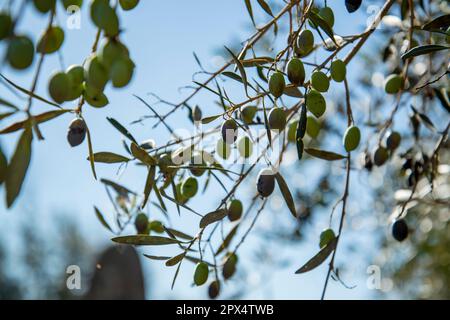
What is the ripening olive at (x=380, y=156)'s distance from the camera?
1.59 metres

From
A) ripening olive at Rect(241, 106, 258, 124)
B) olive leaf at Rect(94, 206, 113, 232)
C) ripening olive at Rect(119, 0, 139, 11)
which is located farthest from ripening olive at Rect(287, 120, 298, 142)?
ripening olive at Rect(119, 0, 139, 11)

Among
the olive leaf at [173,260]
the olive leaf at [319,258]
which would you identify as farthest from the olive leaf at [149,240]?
the olive leaf at [319,258]

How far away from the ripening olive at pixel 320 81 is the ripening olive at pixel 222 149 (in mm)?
249

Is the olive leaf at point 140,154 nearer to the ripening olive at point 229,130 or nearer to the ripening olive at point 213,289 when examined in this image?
the ripening olive at point 229,130

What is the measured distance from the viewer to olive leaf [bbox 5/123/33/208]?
741 millimetres

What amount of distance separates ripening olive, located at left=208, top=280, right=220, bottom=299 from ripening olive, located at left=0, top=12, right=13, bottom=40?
0.89 m

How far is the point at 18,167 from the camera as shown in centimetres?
76

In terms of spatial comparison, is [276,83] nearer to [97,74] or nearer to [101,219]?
[97,74]

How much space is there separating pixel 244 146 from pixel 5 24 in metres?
0.63

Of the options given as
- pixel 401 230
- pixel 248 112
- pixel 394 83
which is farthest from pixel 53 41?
pixel 401 230

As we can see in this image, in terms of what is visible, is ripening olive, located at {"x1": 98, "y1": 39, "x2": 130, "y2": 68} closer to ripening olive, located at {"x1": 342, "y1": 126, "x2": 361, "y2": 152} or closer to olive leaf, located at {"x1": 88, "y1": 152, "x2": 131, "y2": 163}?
olive leaf, located at {"x1": 88, "y1": 152, "x2": 131, "y2": 163}

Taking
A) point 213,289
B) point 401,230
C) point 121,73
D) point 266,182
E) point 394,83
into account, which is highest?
point 394,83

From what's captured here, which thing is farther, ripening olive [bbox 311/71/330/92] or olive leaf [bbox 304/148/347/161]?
olive leaf [bbox 304/148/347/161]
